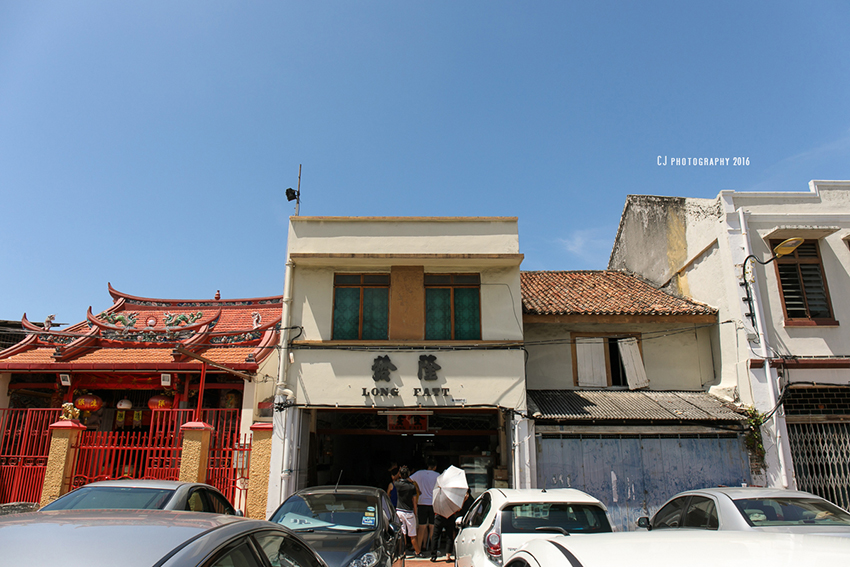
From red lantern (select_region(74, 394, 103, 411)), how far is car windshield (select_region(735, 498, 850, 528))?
14.7m

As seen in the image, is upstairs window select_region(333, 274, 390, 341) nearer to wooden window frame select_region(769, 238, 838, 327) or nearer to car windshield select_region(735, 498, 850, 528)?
car windshield select_region(735, 498, 850, 528)

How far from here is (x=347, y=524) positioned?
23.1ft

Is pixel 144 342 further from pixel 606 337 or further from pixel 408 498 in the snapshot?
pixel 606 337

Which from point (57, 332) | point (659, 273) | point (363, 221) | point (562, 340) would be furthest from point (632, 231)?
point (57, 332)

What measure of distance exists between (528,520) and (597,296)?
9.97 meters

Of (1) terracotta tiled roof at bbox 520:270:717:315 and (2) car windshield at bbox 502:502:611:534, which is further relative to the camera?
(1) terracotta tiled roof at bbox 520:270:717:315

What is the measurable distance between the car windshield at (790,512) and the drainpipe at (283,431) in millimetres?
8643

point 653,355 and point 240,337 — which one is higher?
point 240,337

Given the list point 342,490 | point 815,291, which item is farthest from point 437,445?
point 815,291

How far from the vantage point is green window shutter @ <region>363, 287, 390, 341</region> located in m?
12.7

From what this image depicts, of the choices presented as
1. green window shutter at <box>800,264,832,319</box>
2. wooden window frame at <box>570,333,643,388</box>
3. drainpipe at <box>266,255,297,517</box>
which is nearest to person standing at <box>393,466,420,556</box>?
drainpipe at <box>266,255,297,517</box>

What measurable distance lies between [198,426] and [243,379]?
2851 mm

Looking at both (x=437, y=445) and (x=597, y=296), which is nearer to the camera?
(x=597, y=296)

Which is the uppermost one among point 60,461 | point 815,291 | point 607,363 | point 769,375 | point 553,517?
point 815,291
